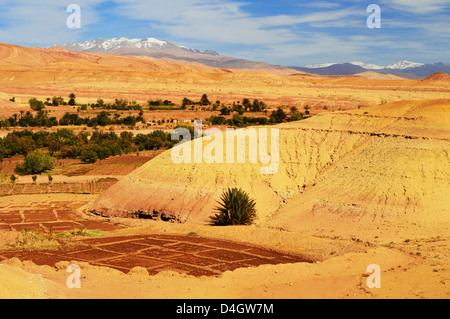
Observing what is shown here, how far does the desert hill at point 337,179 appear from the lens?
1841 cm

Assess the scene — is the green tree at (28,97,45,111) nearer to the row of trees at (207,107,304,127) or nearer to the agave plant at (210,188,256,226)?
the row of trees at (207,107,304,127)

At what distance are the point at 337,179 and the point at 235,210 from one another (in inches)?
170

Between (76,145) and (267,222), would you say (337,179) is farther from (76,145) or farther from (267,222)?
(76,145)

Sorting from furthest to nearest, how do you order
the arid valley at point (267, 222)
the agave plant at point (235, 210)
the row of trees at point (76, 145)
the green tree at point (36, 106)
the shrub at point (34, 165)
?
the green tree at point (36, 106) < the row of trees at point (76, 145) < the shrub at point (34, 165) < the agave plant at point (235, 210) < the arid valley at point (267, 222)

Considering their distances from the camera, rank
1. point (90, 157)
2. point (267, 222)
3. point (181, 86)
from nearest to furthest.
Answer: point (267, 222), point (90, 157), point (181, 86)

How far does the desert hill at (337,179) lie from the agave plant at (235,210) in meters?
0.56

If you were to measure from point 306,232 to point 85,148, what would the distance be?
2543cm

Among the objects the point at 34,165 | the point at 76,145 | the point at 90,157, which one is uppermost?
the point at 76,145

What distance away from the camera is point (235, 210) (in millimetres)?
19688

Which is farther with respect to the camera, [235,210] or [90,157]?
[90,157]

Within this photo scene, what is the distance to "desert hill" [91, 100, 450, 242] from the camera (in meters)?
18.4

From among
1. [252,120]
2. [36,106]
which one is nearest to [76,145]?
[252,120]

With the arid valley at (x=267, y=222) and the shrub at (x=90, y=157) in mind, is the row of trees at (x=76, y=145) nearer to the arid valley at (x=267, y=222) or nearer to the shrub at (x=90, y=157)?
the shrub at (x=90, y=157)

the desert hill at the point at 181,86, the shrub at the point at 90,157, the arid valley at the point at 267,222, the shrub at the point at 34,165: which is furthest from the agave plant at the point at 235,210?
the desert hill at the point at 181,86
